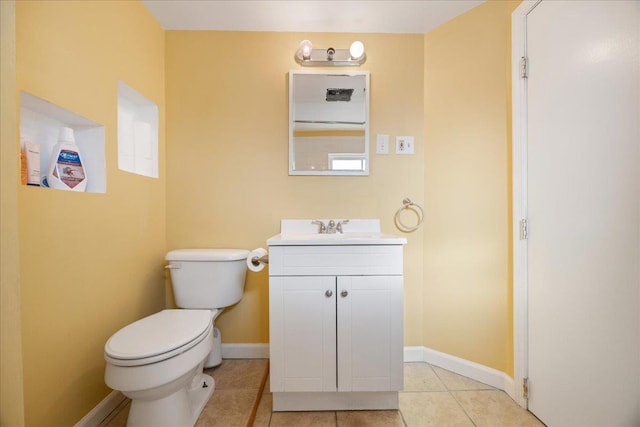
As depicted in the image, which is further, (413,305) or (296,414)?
(413,305)

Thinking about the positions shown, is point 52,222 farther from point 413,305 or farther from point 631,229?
point 631,229

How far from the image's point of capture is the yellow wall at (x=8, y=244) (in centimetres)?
60

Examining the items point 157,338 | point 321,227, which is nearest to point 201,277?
point 157,338

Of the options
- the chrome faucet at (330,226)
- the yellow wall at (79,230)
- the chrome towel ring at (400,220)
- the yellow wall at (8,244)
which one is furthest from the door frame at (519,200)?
the yellow wall at (79,230)

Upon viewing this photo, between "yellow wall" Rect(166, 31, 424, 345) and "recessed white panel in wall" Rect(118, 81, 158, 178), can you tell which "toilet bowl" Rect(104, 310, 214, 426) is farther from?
"recessed white panel in wall" Rect(118, 81, 158, 178)

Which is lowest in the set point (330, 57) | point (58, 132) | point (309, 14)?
point (58, 132)

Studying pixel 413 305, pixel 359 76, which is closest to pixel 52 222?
pixel 359 76

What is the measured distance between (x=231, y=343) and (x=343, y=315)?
0.91 m

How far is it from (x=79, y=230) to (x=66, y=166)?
0.88ft

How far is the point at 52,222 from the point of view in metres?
0.97

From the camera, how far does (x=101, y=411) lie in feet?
3.86

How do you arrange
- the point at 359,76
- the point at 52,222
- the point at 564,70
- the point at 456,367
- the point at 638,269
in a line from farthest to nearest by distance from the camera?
the point at 359,76 → the point at 456,367 → the point at 564,70 → the point at 52,222 → the point at 638,269

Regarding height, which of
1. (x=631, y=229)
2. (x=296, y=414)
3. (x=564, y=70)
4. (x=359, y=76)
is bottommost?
(x=296, y=414)

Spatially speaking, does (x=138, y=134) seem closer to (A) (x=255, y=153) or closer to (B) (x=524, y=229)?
(A) (x=255, y=153)
